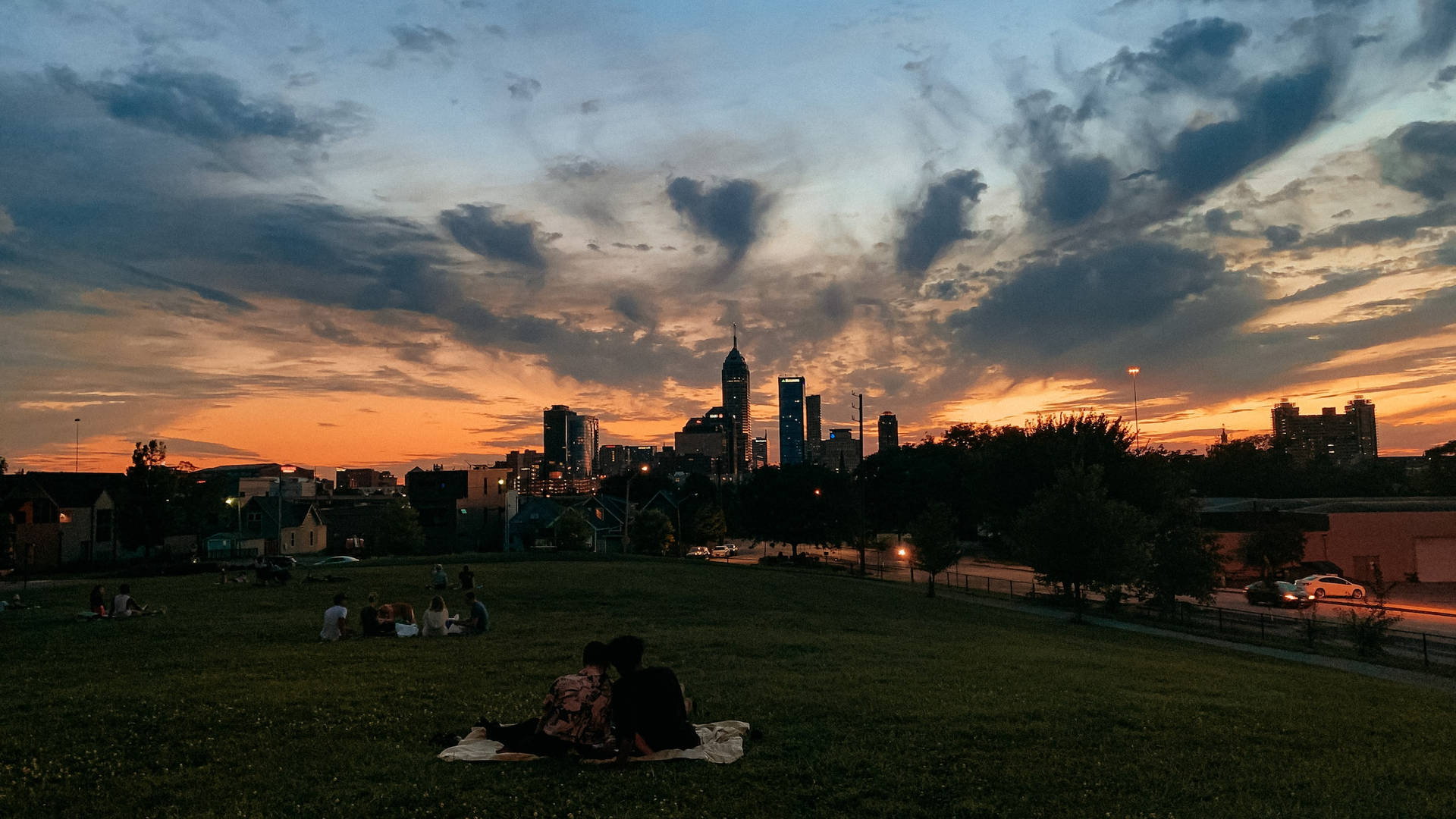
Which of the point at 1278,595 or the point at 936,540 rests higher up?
the point at 936,540

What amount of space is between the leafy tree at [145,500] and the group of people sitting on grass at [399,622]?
46.8 metres

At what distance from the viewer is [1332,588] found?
45250 millimetres

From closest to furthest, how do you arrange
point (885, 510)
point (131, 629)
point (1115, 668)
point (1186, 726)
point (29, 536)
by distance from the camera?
point (1186, 726) < point (1115, 668) < point (131, 629) < point (29, 536) < point (885, 510)

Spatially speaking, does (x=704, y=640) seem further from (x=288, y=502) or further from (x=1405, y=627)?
(x=288, y=502)

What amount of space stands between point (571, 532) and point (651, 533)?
8.35 m

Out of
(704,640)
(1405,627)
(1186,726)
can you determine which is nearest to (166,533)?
(704,640)

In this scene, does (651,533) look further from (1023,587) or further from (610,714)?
(610,714)

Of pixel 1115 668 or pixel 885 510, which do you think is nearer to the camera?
pixel 1115 668

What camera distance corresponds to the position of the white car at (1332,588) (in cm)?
4484

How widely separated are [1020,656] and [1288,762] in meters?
8.84

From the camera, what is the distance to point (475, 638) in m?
18.6

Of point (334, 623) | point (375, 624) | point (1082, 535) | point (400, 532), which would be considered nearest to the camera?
point (334, 623)

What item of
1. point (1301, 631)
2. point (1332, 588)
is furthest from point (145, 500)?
point (1332, 588)

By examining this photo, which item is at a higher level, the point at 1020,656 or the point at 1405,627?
the point at 1020,656
